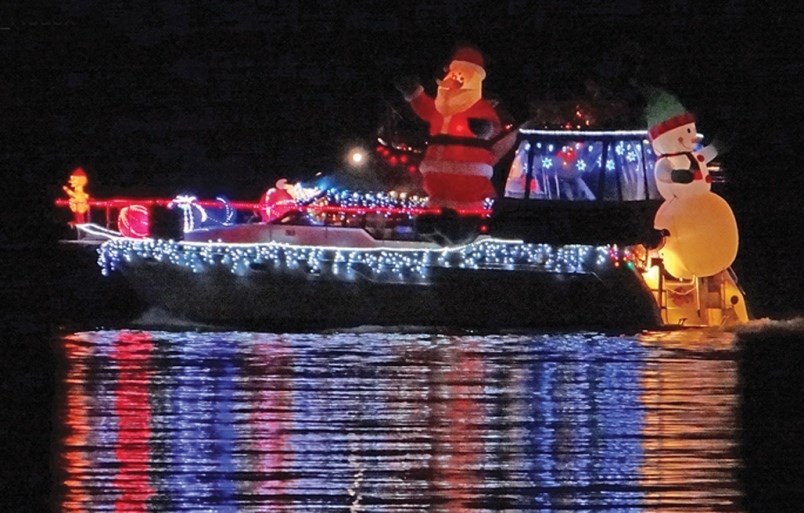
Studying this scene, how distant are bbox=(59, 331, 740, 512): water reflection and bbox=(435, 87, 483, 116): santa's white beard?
4.13 meters

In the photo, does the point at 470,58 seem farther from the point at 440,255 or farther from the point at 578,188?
the point at 440,255

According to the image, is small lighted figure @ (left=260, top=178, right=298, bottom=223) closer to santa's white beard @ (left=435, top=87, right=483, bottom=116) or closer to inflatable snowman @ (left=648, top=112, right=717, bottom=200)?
santa's white beard @ (left=435, top=87, right=483, bottom=116)

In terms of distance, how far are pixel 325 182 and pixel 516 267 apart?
339 centimetres

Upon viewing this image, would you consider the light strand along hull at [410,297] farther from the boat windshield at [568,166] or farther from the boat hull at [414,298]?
the boat windshield at [568,166]

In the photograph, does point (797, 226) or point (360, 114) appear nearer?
point (797, 226)

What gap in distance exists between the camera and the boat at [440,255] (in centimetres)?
2228

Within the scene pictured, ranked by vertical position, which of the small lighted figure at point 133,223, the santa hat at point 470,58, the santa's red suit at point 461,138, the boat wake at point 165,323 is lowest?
the boat wake at point 165,323

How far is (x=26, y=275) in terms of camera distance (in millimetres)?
42500

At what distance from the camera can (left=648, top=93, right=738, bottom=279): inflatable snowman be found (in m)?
23.0

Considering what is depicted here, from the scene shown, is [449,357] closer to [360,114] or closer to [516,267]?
[516,267]

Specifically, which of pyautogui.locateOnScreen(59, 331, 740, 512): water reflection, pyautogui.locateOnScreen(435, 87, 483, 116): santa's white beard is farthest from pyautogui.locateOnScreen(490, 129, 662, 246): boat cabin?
pyautogui.locateOnScreen(59, 331, 740, 512): water reflection

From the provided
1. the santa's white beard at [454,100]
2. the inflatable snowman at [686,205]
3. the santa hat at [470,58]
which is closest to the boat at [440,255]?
the inflatable snowman at [686,205]

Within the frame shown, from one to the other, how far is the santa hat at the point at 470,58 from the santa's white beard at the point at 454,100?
29 cm

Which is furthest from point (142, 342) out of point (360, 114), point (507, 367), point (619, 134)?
point (360, 114)
